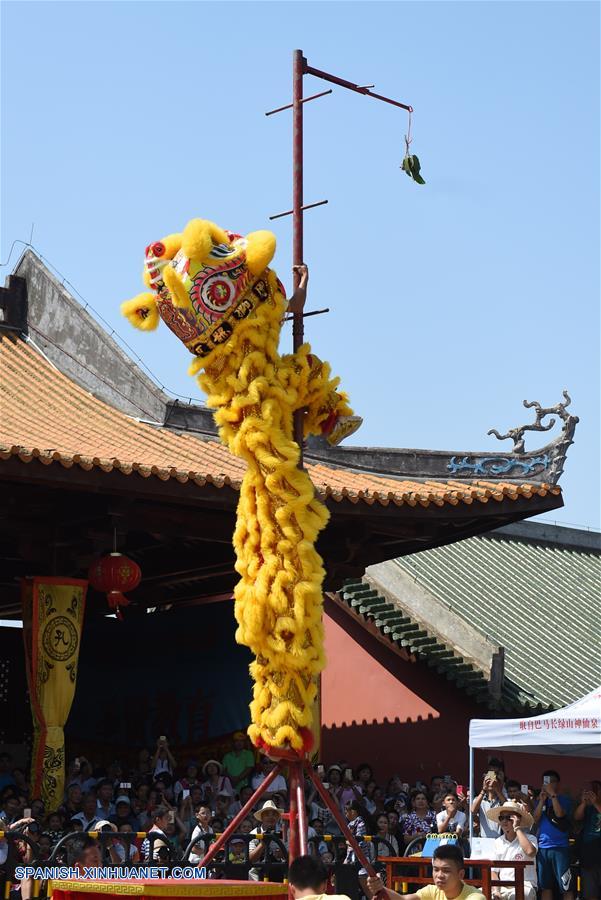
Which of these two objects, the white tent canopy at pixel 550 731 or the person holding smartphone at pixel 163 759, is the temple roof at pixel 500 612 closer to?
the person holding smartphone at pixel 163 759

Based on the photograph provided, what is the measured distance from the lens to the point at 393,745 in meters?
17.9

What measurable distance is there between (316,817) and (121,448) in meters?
3.55

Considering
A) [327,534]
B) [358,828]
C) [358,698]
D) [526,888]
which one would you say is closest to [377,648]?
[358,698]

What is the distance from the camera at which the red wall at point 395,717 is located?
1720 centimetres

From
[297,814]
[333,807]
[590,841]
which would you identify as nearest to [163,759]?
[590,841]

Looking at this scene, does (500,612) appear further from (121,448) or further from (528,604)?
(121,448)

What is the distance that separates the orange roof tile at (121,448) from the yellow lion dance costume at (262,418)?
311 centimetres

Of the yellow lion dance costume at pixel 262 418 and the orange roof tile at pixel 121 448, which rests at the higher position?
the orange roof tile at pixel 121 448

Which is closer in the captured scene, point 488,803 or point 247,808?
point 247,808

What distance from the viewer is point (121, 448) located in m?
12.9

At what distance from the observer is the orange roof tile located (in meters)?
11.6

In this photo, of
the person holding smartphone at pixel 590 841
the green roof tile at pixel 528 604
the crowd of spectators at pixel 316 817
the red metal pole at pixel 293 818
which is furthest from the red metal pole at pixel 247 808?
the green roof tile at pixel 528 604

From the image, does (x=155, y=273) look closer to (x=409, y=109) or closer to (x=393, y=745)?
(x=409, y=109)

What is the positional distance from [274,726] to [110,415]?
23.9 feet
